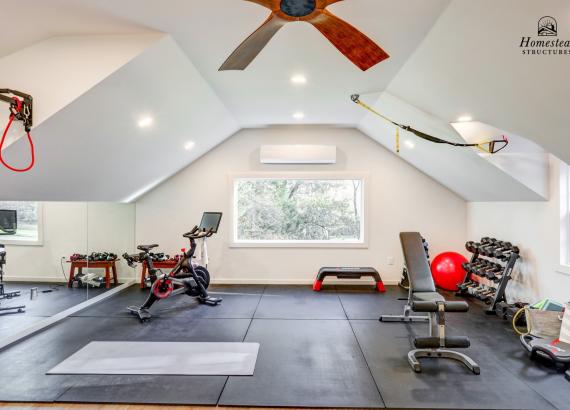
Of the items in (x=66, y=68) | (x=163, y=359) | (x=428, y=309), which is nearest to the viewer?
(x=66, y=68)

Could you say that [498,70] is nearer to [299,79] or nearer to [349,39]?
[349,39]

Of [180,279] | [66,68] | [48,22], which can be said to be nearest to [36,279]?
[180,279]

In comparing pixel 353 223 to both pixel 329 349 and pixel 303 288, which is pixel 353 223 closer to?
pixel 303 288

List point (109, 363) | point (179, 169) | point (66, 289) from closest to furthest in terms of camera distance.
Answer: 1. point (109, 363)
2. point (66, 289)
3. point (179, 169)

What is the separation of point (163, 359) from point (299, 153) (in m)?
3.75

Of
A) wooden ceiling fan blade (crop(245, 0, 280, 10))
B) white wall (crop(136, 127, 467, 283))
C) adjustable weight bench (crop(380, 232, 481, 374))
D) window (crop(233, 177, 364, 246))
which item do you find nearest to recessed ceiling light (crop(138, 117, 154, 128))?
white wall (crop(136, 127, 467, 283))

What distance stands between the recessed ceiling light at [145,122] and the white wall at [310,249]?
2.23 meters

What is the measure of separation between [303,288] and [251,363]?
2.77 meters

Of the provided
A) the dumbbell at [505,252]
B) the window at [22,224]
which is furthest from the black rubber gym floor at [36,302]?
the dumbbell at [505,252]

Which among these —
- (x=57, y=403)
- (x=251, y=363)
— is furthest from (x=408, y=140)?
(x=57, y=403)

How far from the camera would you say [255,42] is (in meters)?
1.97

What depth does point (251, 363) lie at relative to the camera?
2.88 metres

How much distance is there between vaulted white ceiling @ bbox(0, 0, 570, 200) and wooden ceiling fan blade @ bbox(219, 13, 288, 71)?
462 mm

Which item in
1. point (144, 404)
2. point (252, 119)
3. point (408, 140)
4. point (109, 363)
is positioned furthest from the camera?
point (252, 119)
